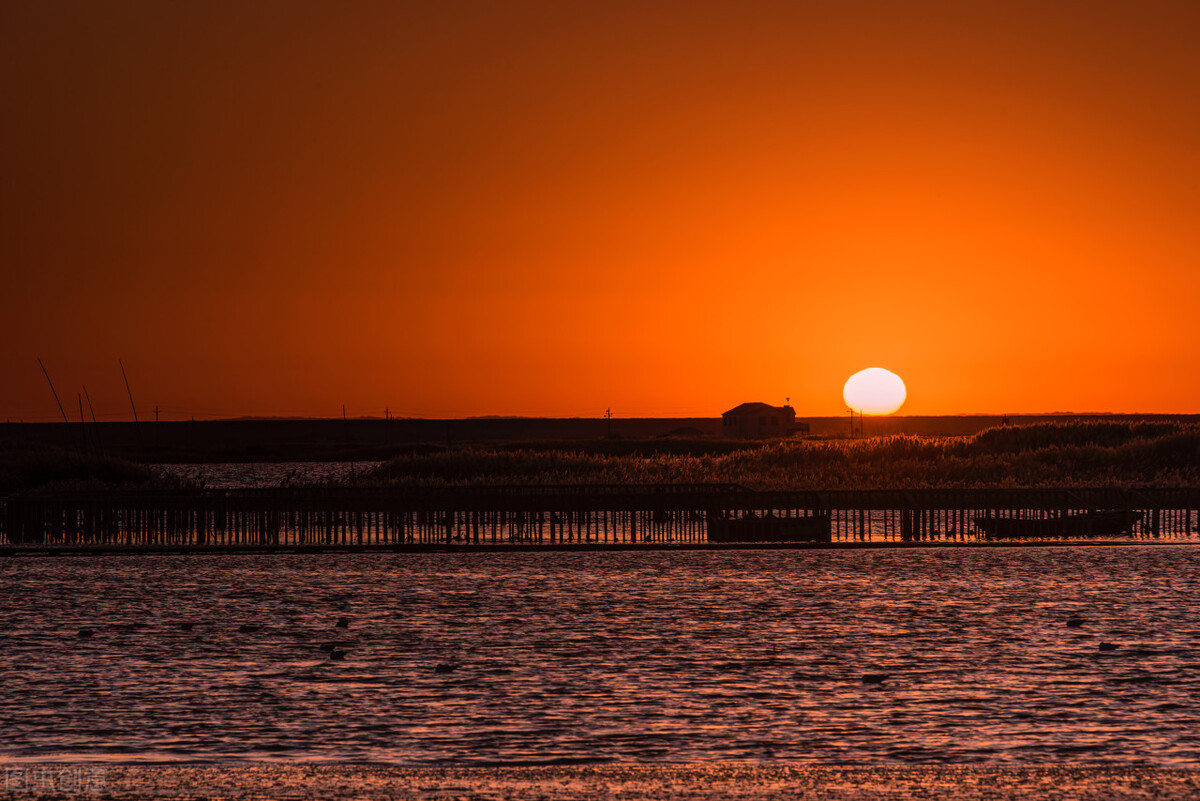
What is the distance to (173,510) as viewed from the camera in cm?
3812

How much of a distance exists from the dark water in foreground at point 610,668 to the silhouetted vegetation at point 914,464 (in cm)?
3333

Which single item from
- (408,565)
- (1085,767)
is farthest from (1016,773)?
(408,565)

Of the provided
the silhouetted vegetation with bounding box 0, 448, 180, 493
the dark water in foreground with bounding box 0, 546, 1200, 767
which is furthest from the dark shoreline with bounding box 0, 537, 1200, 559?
the silhouetted vegetation with bounding box 0, 448, 180, 493

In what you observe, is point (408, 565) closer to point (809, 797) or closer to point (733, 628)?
point (733, 628)

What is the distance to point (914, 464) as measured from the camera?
216 feet

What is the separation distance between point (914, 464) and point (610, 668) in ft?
174

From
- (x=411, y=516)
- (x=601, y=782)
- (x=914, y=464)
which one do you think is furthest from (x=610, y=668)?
(x=914, y=464)

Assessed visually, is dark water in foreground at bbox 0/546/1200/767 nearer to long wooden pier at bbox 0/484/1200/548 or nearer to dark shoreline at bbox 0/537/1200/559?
dark shoreline at bbox 0/537/1200/559

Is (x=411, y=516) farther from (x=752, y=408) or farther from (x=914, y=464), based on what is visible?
(x=752, y=408)

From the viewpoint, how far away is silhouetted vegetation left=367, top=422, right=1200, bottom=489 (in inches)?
2370

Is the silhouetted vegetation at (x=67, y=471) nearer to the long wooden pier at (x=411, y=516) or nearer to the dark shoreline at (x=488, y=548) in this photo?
the long wooden pier at (x=411, y=516)

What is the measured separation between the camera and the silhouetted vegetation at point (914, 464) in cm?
6019

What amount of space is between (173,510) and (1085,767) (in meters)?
32.0

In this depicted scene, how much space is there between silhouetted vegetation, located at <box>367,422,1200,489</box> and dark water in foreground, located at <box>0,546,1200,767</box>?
109 ft
